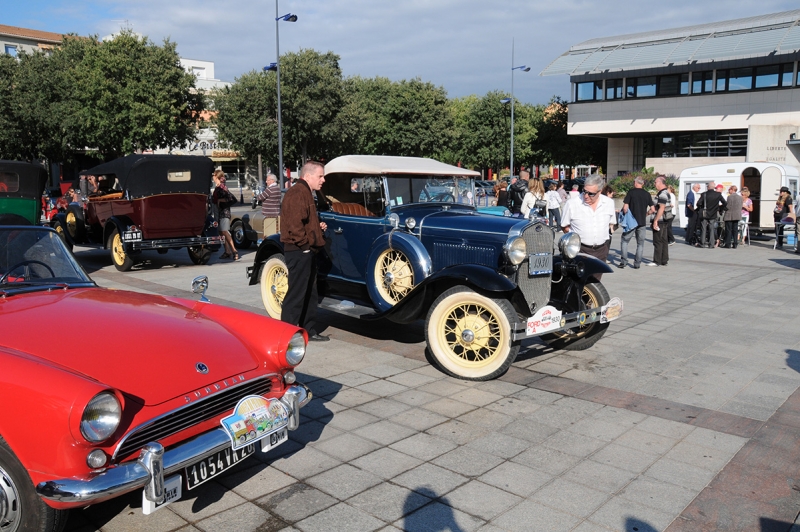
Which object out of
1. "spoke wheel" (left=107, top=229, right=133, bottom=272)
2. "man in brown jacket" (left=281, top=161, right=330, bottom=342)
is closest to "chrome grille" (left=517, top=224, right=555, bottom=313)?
"man in brown jacket" (left=281, top=161, right=330, bottom=342)

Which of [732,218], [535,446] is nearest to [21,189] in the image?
[535,446]

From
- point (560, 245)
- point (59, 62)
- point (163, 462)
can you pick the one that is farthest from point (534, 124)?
point (163, 462)

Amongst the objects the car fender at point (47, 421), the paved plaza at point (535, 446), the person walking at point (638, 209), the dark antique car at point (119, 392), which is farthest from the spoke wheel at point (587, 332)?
the person walking at point (638, 209)

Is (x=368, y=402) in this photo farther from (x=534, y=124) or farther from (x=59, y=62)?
(x=534, y=124)

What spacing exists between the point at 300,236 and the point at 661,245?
29.5 ft

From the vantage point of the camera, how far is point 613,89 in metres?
42.4

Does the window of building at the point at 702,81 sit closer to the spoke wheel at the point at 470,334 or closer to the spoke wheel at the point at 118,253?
the spoke wheel at the point at 118,253

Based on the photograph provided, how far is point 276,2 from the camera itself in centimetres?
2619

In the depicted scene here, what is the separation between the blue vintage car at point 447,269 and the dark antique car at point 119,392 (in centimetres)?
215

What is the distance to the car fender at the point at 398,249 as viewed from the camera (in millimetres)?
6262

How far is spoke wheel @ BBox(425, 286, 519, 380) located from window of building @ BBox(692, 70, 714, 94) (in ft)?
129

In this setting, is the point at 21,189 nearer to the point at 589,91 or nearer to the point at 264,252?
the point at 264,252

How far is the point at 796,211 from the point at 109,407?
16.2 metres

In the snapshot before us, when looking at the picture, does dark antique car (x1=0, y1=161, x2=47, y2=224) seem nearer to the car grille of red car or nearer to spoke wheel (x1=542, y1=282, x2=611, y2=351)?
spoke wheel (x1=542, y1=282, x2=611, y2=351)
